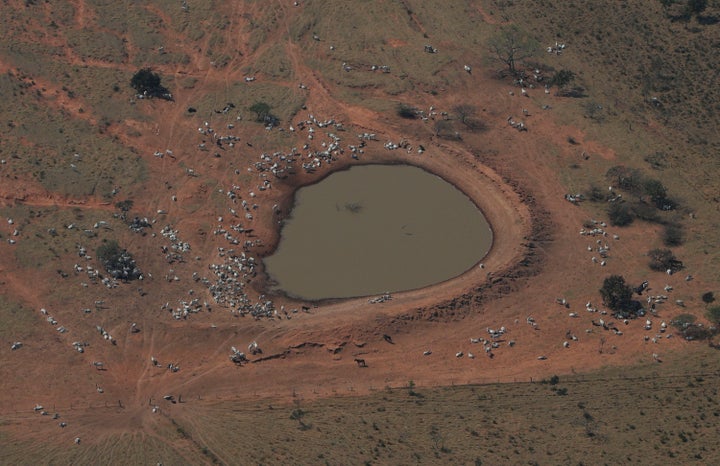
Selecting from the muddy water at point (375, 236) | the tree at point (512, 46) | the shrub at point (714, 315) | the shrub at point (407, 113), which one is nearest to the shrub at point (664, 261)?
the shrub at point (714, 315)

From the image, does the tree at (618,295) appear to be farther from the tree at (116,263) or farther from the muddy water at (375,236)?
the tree at (116,263)

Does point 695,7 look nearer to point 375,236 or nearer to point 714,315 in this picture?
point 714,315

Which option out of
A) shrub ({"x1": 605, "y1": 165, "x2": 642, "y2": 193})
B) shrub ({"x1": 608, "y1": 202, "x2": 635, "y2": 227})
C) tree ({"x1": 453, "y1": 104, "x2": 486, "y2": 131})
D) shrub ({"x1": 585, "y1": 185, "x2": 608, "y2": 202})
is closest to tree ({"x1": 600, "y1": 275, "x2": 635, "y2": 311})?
shrub ({"x1": 608, "y1": 202, "x2": 635, "y2": 227})

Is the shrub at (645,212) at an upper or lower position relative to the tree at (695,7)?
lower

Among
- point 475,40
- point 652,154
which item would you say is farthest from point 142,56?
point 652,154

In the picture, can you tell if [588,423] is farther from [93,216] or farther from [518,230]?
[93,216]

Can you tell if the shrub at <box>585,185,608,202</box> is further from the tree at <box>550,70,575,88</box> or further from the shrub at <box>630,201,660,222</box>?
the tree at <box>550,70,575,88</box>
